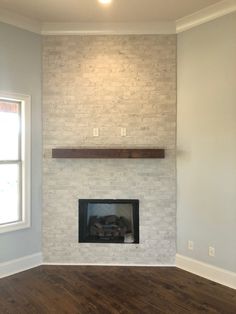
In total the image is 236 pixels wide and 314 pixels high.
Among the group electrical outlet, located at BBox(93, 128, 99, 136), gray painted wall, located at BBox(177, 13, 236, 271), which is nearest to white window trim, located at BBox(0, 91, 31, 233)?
electrical outlet, located at BBox(93, 128, 99, 136)

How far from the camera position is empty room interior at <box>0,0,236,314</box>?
3.52 metres

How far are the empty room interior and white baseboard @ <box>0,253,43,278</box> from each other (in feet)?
0.04

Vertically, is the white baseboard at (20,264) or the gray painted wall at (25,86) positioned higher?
the gray painted wall at (25,86)

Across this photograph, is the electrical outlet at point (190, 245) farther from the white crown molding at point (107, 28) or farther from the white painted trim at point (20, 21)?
the white painted trim at point (20, 21)

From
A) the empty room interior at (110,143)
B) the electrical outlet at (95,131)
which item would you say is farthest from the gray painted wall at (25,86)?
the electrical outlet at (95,131)

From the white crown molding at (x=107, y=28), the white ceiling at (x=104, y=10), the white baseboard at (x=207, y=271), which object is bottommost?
the white baseboard at (x=207, y=271)

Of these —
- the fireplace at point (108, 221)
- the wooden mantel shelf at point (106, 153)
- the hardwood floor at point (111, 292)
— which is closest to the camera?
the hardwood floor at point (111, 292)

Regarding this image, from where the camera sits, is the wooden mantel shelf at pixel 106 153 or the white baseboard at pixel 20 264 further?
the wooden mantel shelf at pixel 106 153

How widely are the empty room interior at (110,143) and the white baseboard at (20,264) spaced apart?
0.01m

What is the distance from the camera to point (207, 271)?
11.5 feet

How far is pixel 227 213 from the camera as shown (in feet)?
10.9

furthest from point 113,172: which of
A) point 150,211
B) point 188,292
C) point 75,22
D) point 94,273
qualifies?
point 75,22

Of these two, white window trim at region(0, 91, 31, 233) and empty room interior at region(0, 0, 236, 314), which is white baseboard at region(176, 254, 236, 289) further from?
white window trim at region(0, 91, 31, 233)

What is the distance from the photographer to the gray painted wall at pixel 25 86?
3541 millimetres
